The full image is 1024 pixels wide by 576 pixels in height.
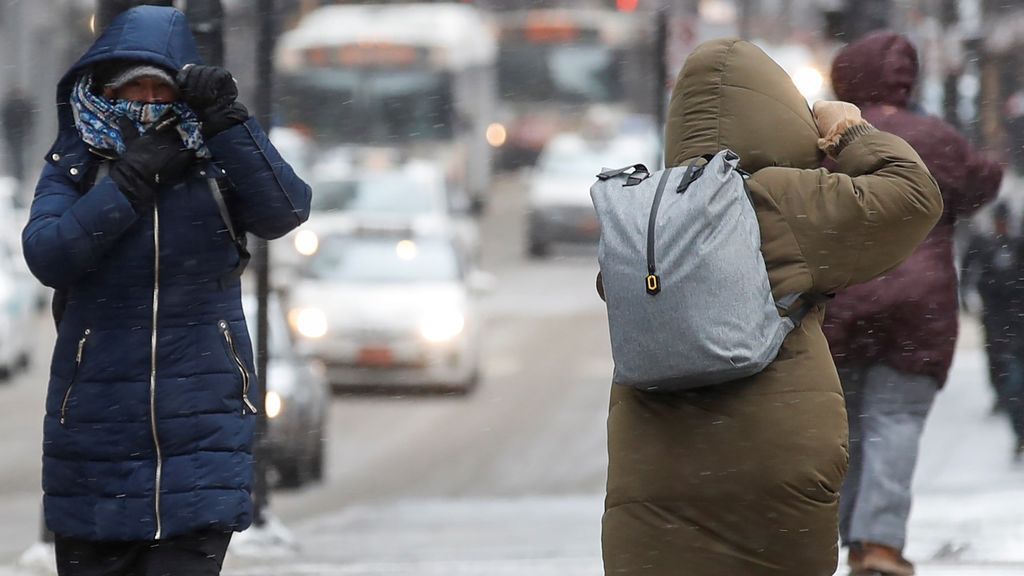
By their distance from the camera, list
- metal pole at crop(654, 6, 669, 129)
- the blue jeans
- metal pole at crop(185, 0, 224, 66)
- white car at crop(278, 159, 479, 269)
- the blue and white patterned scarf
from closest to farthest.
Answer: the blue and white patterned scarf, the blue jeans, metal pole at crop(185, 0, 224, 66), metal pole at crop(654, 6, 669, 129), white car at crop(278, 159, 479, 269)

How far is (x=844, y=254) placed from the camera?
371 centimetres

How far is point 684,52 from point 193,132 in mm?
10886

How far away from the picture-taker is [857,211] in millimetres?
3689

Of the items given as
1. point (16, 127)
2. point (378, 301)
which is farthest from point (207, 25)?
point (16, 127)

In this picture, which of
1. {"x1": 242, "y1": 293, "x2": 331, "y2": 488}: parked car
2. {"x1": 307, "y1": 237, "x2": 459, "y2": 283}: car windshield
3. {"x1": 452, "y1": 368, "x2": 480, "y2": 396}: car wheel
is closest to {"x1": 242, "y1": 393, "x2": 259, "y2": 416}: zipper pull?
{"x1": 242, "y1": 293, "x2": 331, "y2": 488}: parked car

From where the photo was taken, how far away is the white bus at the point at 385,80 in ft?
105

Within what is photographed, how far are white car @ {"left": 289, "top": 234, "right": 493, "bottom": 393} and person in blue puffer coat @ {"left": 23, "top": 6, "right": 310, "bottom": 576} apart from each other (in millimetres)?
13216

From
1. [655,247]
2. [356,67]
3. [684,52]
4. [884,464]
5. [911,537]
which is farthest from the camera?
[356,67]

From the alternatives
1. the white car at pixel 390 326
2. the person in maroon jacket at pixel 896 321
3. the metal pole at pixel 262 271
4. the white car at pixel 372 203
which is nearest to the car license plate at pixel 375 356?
the white car at pixel 390 326

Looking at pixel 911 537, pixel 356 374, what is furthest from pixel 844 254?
pixel 356 374

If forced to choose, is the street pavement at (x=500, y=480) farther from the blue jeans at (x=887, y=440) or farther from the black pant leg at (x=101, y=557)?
the black pant leg at (x=101, y=557)

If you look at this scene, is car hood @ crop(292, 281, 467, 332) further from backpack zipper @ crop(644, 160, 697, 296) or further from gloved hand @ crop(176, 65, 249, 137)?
backpack zipper @ crop(644, 160, 697, 296)

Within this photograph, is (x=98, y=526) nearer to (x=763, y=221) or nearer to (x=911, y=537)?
(x=763, y=221)

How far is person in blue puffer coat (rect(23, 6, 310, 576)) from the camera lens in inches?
158
